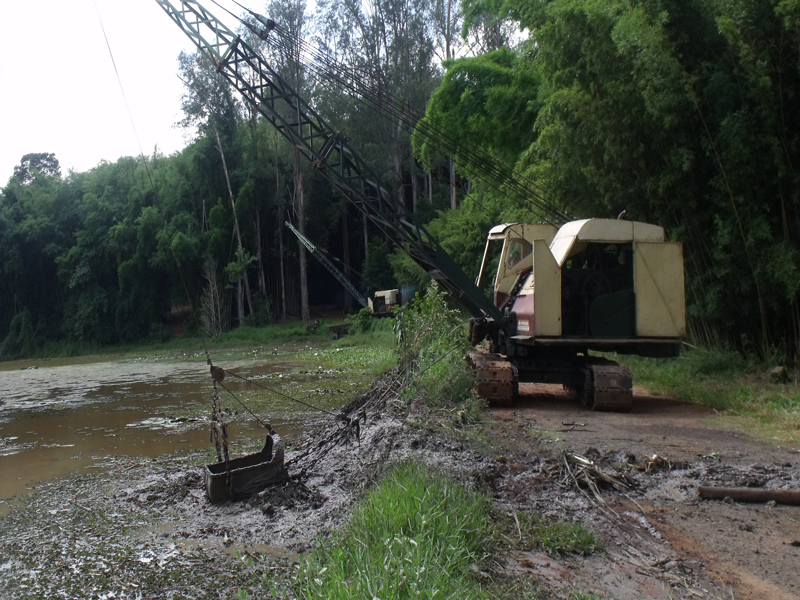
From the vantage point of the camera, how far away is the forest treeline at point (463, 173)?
29.6 ft

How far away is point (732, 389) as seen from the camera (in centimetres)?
905

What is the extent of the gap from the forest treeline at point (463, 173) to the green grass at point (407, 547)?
538 cm

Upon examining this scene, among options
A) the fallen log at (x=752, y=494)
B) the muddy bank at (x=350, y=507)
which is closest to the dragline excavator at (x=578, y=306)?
the muddy bank at (x=350, y=507)

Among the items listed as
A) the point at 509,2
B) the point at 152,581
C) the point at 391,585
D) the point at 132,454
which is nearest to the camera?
the point at 391,585

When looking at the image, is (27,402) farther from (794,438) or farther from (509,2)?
(794,438)

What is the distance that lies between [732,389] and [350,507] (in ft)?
20.1

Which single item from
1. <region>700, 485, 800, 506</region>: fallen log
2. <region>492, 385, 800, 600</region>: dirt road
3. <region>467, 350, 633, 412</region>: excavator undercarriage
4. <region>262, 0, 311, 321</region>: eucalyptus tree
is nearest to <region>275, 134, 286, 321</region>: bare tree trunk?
<region>262, 0, 311, 321</region>: eucalyptus tree

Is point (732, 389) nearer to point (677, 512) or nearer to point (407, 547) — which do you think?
point (677, 512)

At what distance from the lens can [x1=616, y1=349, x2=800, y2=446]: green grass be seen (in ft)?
24.0

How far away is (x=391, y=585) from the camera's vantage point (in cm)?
304

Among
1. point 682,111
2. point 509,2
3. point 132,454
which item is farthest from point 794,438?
point 509,2

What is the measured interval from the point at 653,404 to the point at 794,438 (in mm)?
2534

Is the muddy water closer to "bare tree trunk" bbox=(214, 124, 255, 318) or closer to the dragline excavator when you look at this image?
the dragline excavator

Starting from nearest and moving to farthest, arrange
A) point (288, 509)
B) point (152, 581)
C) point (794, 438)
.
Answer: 1. point (152, 581)
2. point (288, 509)
3. point (794, 438)
